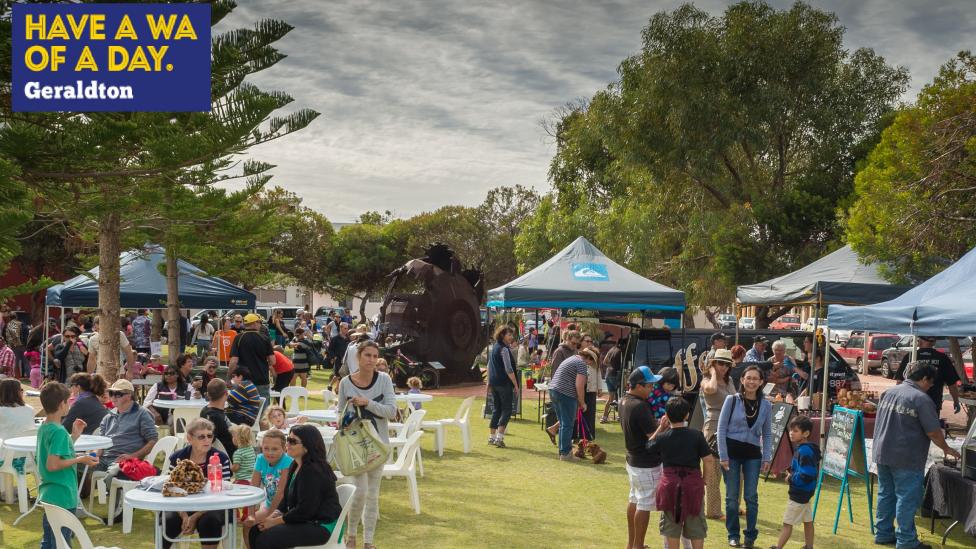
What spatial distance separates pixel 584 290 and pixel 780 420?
235 inches

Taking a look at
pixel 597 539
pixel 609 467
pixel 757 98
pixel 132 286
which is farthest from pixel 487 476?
pixel 757 98

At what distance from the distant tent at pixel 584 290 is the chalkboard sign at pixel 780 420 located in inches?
216

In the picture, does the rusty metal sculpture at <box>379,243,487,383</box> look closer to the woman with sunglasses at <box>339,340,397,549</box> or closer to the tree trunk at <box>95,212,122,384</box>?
the tree trunk at <box>95,212,122,384</box>

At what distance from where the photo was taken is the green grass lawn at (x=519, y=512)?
8.06 meters

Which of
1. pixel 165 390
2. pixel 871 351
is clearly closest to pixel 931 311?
pixel 165 390

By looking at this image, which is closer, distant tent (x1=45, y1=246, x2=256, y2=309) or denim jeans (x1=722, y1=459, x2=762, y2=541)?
denim jeans (x1=722, y1=459, x2=762, y2=541)

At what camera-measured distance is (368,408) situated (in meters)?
7.27

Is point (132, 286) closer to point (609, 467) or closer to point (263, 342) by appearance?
point (263, 342)

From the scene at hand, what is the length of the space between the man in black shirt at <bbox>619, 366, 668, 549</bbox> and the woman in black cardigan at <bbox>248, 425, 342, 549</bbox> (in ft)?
7.64

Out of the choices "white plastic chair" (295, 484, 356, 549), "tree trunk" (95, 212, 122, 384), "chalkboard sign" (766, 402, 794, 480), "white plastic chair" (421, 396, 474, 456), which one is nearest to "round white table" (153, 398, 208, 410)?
"tree trunk" (95, 212, 122, 384)

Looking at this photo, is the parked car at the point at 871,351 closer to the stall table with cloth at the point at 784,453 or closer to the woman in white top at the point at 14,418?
the stall table with cloth at the point at 784,453

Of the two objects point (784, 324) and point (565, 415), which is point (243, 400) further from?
point (784, 324)

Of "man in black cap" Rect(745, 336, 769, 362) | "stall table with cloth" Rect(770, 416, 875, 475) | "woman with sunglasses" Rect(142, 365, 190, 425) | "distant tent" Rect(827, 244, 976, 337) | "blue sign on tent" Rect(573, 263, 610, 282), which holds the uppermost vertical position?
"blue sign on tent" Rect(573, 263, 610, 282)

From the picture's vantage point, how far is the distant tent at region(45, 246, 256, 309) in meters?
18.0
